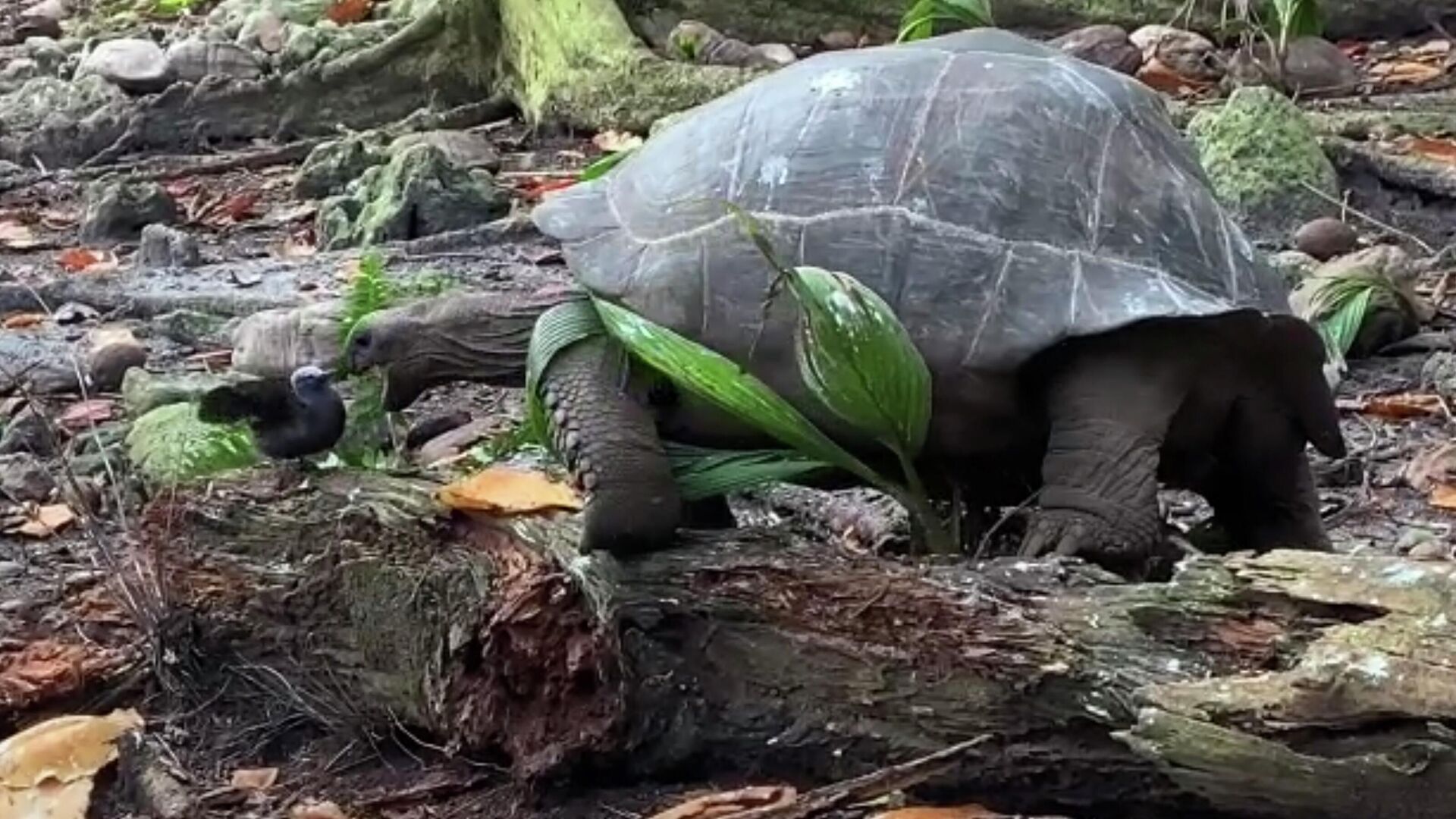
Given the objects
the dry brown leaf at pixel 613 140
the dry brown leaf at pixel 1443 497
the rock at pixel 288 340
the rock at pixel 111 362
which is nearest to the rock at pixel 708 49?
the dry brown leaf at pixel 613 140

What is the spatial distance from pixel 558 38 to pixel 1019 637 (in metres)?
6.87

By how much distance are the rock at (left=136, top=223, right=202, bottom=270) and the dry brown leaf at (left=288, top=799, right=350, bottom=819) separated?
428 cm

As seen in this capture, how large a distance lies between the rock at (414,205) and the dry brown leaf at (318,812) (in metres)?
4.17

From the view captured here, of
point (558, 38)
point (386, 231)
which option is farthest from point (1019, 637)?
point (558, 38)

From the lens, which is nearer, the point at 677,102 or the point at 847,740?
the point at 847,740

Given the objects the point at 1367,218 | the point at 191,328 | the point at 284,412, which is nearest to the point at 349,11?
the point at 191,328

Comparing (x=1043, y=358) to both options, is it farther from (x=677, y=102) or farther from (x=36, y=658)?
(x=677, y=102)

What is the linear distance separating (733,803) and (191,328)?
3981 mm

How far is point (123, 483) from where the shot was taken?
161 inches

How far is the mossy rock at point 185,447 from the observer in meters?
3.75

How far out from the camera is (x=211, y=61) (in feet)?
32.7

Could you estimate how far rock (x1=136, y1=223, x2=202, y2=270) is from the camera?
717 centimetres

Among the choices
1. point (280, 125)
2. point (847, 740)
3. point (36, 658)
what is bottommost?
point (280, 125)

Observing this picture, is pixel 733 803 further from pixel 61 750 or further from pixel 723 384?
pixel 61 750
